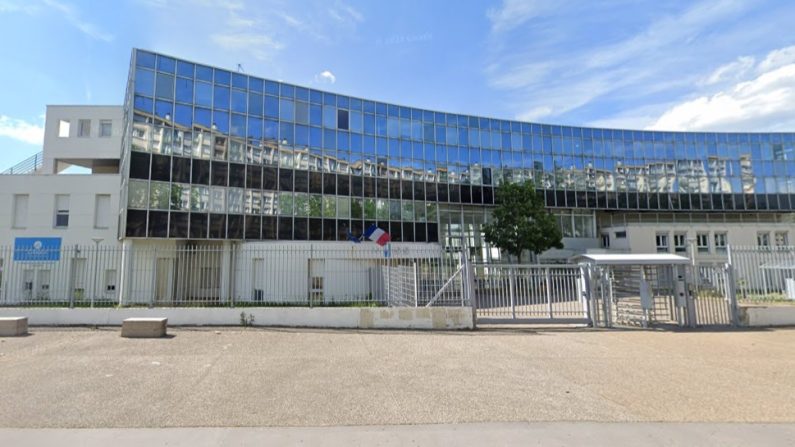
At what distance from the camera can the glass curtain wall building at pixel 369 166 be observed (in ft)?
78.8

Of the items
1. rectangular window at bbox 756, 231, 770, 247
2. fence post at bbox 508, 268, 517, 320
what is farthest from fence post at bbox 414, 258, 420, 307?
rectangular window at bbox 756, 231, 770, 247

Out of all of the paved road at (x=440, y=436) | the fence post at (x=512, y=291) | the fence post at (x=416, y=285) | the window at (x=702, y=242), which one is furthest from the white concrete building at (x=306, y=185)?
the paved road at (x=440, y=436)

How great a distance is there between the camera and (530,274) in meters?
13.3

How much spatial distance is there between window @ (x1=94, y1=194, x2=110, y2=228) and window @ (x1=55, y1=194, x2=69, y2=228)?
1698 mm

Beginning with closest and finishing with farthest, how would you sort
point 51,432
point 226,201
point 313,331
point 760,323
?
point 51,432 < point 313,331 < point 760,323 < point 226,201

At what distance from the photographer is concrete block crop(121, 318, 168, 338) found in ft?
34.3

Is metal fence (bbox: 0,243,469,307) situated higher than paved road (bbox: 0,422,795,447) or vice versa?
metal fence (bbox: 0,243,469,307)

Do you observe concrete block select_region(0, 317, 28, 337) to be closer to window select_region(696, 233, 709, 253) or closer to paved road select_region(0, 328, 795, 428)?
paved road select_region(0, 328, 795, 428)

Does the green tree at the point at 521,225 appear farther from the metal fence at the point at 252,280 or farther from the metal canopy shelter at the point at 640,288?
the metal canopy shelter at the point at 640,288

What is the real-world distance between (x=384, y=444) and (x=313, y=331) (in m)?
7.65

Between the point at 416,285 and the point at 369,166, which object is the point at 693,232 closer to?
the point at 369,166

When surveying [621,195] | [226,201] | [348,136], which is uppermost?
[348,136]

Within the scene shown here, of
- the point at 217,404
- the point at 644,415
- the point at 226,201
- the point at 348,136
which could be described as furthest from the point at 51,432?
the point at 348,136

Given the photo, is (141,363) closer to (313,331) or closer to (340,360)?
(340,360)
